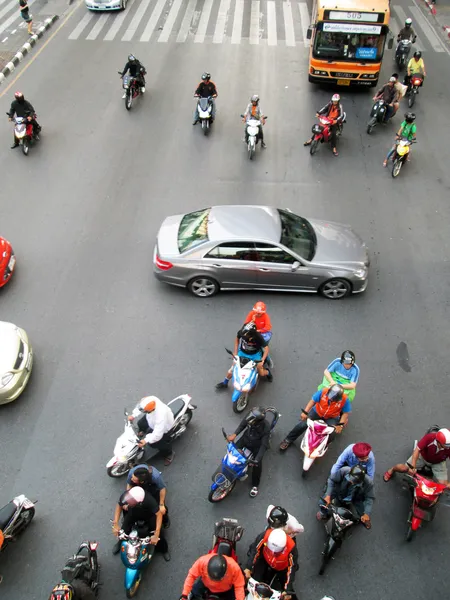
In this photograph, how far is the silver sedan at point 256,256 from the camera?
9633 millimetres

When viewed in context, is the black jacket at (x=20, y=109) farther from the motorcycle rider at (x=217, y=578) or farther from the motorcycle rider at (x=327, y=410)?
the motorcycle rider at (x=217, y=578)

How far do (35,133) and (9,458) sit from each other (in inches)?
389

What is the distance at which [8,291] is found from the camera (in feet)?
33.4

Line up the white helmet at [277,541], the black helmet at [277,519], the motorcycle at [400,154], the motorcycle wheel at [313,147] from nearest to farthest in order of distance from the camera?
the white helmet at [277,541] < the black helmet at [277,519] < the motorcycle at [400,154] < the motorcycle wheel at [313,147]

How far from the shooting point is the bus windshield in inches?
583

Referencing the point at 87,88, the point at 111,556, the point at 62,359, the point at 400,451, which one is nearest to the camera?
the point at 111,556

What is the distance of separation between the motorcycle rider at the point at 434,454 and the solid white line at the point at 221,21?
17.3 m

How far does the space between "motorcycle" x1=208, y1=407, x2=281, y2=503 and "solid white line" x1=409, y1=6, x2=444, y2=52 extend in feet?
59.5

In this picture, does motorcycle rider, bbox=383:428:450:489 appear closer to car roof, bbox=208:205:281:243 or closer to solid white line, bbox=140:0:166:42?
car roof, bbox=208:205:281:243

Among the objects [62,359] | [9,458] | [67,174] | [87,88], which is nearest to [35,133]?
[67,174]

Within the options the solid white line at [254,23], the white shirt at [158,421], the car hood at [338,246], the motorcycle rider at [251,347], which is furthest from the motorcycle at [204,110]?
the white shirt at [158,421]

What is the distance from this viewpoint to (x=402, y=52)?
17.3 meters

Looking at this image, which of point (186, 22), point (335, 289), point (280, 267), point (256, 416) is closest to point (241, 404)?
point (256, 416)

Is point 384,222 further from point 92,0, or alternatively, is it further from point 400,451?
point 92,0
